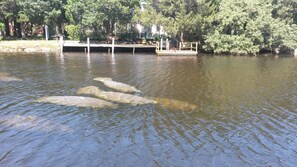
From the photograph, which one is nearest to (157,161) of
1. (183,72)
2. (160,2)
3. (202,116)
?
(202,116)

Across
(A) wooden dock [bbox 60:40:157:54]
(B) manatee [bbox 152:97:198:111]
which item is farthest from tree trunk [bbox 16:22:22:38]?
(B) manatee [bbox 152:97:198:111]

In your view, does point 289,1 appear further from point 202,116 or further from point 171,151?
point 171,151

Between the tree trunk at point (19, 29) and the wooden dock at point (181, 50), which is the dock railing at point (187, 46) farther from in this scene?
the tree trunk at point (19, 29)

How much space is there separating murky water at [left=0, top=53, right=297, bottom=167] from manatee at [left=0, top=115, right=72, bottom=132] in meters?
0.05

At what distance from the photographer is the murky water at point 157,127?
12133mm

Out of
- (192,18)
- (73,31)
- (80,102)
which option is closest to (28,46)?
(73,31)

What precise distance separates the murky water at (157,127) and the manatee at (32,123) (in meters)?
0.05

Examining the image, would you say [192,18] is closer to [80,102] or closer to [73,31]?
[73,31]

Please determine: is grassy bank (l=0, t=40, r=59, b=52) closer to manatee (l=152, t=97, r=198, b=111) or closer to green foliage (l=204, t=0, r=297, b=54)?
green foliage (l=204, t=0, r=297, b=54)

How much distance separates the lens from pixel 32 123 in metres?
15.3

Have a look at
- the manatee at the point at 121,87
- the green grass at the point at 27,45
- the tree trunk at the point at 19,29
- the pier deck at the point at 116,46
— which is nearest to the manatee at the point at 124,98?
the manatee at the point at 121,87

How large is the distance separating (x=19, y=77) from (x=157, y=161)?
63.3 feet

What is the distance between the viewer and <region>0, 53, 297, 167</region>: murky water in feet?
39.8

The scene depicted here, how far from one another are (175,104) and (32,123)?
8272 millimetres
